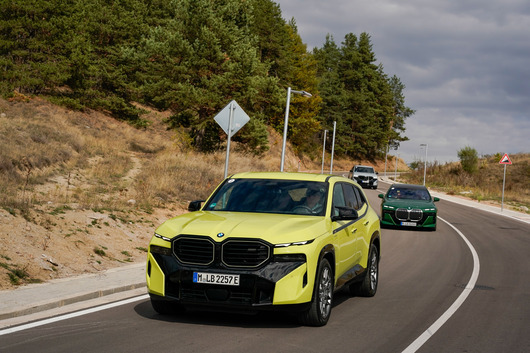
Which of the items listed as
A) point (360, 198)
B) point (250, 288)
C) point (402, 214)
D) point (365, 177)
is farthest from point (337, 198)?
point (365, 177)

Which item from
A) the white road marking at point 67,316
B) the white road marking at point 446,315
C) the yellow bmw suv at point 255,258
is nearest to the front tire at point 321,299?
the yellow bmw suv at point 255,258

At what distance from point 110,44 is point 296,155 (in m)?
35.8

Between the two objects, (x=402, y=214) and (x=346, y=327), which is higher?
(x=402, y=214)

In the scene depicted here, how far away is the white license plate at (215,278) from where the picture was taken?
6.30m

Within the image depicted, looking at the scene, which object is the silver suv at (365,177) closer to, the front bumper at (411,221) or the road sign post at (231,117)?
the front bumper at (411,221)

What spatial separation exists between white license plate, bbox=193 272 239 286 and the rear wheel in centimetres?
321

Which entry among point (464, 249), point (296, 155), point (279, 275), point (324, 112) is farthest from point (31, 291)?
point (324, 112)

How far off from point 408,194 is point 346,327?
1606 centimetres

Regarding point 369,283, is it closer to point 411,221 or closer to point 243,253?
point 243,253

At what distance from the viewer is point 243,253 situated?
6387 millimetres

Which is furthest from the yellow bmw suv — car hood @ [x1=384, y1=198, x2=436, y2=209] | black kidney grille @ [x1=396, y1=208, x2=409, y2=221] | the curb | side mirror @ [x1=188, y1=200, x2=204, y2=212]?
car hood @ [x1=384, y1=198, x2=436, y2=209]

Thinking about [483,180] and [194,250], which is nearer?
[194,250]

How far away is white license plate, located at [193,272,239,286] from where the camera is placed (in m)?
6.30

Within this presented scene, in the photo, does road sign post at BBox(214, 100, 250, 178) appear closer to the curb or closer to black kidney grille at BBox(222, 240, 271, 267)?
the curb
